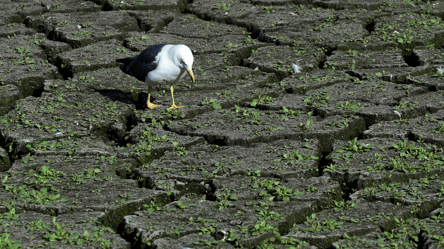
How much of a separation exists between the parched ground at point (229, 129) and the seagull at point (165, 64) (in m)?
0.26

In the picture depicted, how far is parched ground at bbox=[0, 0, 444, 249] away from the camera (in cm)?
283

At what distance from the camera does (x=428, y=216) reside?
2859mm

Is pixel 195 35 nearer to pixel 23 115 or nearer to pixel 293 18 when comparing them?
pixel 293 18

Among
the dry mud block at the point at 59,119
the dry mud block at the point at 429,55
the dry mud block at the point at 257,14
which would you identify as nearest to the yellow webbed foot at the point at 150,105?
the dry mud block at the point at 59,119

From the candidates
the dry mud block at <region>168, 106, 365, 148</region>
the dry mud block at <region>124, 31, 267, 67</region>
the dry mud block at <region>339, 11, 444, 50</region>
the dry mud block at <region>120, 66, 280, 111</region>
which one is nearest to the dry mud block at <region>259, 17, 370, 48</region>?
the dry mud block at <region>339, 11, 444, 50</region>

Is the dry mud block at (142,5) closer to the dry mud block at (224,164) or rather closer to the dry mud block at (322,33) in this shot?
the dry mud block at (322,33)

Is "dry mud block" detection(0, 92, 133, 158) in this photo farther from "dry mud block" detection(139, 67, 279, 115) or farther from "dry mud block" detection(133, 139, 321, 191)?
"dry mud block" detection(133, 139, 321, 191)

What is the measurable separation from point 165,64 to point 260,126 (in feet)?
3.04

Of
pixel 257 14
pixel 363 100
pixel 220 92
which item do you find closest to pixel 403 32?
Answer: pixel 257 14

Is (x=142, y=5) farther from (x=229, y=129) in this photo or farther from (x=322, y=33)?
(x=229, y=129)

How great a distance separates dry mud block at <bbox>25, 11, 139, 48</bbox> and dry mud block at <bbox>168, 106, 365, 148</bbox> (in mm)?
2137

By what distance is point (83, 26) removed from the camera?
6.10m

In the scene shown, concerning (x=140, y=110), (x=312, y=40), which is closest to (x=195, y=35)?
(x=312, y=40)

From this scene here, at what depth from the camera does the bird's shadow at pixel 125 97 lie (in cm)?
463
